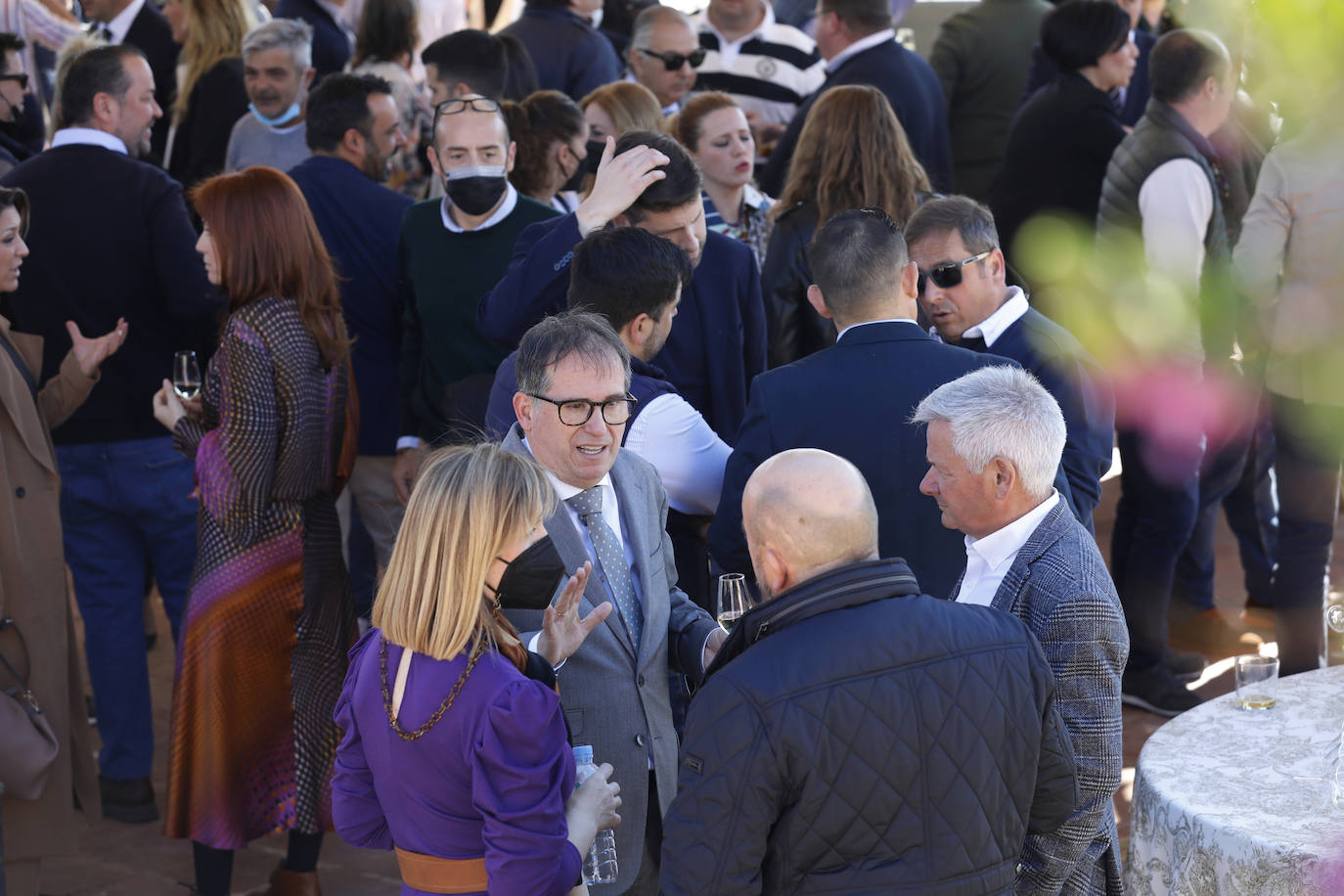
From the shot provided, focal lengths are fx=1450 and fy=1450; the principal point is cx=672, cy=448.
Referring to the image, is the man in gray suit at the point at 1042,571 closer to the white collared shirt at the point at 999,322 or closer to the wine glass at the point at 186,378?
the white collared shirt at the point at 999,322

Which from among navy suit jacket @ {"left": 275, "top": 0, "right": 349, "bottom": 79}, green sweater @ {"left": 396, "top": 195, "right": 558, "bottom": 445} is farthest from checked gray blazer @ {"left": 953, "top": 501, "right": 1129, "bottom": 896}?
navy suit jacket @ {"left": 275, "top": 0, "right": 349, "bottom": 79}

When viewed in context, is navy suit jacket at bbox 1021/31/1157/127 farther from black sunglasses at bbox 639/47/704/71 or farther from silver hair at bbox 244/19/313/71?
silver hair at bbox 244/19/313/71

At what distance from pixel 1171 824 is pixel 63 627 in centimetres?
292

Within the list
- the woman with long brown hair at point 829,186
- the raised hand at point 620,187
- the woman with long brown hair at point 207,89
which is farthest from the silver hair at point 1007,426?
the woman with long brown hair at point 207,89

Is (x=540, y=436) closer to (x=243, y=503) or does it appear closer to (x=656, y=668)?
(x=656, y=668)

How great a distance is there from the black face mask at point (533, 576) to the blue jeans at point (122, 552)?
248 centimetres

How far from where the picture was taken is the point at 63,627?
400cm

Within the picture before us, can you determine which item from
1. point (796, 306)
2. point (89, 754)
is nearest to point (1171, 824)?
point (796, 306)

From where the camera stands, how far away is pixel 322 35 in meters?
7.03

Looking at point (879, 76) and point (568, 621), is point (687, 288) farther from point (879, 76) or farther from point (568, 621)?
point (879, 76)

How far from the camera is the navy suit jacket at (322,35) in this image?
7016 mm

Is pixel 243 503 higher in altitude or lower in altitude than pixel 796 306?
lower

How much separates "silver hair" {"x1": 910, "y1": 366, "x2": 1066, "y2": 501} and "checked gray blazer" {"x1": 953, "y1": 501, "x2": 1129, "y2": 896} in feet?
0.45

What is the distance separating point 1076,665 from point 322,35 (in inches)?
224
